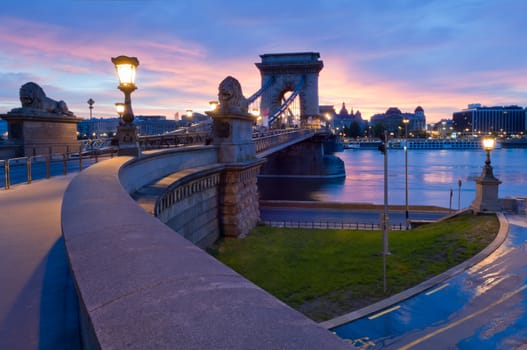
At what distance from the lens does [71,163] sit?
16734 mm

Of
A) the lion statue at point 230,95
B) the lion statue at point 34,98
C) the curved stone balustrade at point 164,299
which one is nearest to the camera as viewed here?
the curved stone balustrade at point 164,299

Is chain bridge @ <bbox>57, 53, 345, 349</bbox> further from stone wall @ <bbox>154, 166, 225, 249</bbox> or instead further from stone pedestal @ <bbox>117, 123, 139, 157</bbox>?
stone wall @ <bbox>154, 166, 225, 249</bbox>

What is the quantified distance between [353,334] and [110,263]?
356 inches

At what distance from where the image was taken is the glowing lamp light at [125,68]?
10953 millimetres

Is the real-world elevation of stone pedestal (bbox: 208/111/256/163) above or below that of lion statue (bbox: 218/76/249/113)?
below

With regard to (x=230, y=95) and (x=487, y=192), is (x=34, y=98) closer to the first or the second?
(x=230, y=95)

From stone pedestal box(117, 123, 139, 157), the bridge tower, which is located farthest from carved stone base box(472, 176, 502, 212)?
the bridge tower

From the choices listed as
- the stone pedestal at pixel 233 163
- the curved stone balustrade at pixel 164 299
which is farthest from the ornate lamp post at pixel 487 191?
the curved stone balustrade at pixel 164 299

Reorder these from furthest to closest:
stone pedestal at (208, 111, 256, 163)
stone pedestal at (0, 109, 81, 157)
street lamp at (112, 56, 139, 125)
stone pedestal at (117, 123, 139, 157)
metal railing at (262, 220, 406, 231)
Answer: metal railing at (262, 220, 406, 231)
stone pedestal at (208, 111, 256, 163)
stone pedestal at (0, 109, 81, 157)
stone pedestal at (117, 123, 139, 157)
street lamp at (112, 56, 139, 125)

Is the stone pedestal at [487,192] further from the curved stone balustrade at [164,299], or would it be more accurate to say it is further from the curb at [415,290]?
the curved stone balustrade at [164,299]

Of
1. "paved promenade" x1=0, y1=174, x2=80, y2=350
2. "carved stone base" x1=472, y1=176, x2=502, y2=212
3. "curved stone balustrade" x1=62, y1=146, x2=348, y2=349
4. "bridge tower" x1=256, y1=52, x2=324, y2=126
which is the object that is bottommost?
"carved stone base" x1=472, y1=176, x2=502, y2=212

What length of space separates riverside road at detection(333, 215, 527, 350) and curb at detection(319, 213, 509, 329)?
0.17 m

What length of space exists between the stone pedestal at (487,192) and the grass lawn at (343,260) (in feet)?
2.77

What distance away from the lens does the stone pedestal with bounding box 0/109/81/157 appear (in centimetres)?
1802
